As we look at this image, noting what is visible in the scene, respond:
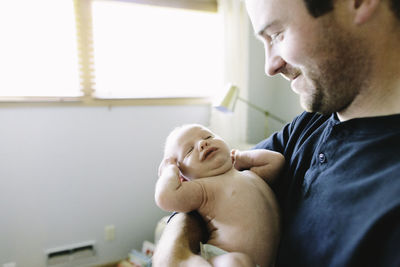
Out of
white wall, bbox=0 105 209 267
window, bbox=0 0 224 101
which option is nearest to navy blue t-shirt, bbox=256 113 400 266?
white wall, bbox=0 105 209 267

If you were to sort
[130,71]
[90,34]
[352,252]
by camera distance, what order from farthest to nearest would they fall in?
[130,71]
[90,34]
[352,252]

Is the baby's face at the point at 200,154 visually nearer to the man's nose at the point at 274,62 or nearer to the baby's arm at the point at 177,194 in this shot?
the baby's arm at the point at 177,194

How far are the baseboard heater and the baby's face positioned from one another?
1.95 metres

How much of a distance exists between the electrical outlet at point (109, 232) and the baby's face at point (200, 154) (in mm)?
1857

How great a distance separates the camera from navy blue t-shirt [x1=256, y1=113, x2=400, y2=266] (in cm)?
59

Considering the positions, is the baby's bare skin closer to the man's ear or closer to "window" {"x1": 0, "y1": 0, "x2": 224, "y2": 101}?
the man's ear

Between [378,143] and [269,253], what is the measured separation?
0.41m

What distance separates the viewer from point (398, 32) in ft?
2.27

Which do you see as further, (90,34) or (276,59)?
(90,34)

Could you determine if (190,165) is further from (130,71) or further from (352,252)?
(130,71)

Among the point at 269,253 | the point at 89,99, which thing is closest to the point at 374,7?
the point at 269,253

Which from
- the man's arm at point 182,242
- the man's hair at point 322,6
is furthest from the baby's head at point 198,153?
the man's hair at point 322,6

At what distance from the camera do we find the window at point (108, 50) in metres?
2.22

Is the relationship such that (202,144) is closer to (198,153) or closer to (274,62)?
(198,153)
